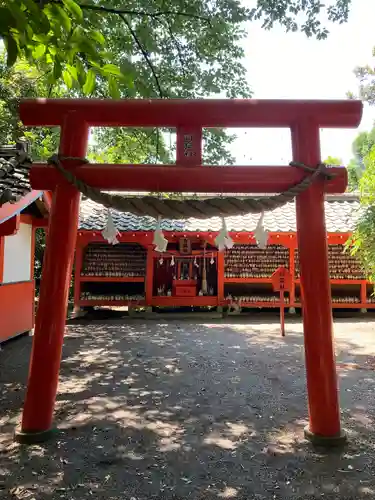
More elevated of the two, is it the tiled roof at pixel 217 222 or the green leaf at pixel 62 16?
the tiled roof at pixel 217 222

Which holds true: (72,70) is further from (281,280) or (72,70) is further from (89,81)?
(281,280)

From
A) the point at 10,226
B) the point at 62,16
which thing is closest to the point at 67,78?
the point at 62,16

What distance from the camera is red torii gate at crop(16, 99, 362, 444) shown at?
11.7 ft

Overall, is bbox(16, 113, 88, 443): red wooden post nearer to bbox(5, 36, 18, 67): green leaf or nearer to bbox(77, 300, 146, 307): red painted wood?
bbox(5, 36, 18, 67): green leaf

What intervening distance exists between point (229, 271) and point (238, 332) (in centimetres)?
312

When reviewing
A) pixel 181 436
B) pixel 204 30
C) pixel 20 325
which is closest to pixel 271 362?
pixel 181 436

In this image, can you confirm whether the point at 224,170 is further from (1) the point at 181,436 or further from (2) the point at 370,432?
(2) the point at 370,432

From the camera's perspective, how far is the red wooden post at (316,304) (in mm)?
3512

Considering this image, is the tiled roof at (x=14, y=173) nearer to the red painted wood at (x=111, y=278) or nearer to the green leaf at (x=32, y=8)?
the green leaf at (x=32, y=8)

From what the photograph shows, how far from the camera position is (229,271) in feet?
41.2

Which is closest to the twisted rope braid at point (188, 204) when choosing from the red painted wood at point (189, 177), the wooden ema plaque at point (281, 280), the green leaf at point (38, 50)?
the red painted wood at point (189, 177)

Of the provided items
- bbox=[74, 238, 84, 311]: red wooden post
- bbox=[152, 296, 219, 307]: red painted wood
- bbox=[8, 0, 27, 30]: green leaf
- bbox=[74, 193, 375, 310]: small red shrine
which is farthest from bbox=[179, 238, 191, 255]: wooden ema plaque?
bbox=[8, 0, 27, 30]: green leaf

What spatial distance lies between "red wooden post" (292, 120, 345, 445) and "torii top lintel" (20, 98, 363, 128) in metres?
0.16

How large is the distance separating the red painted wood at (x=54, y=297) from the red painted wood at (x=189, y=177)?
0.23 meters
